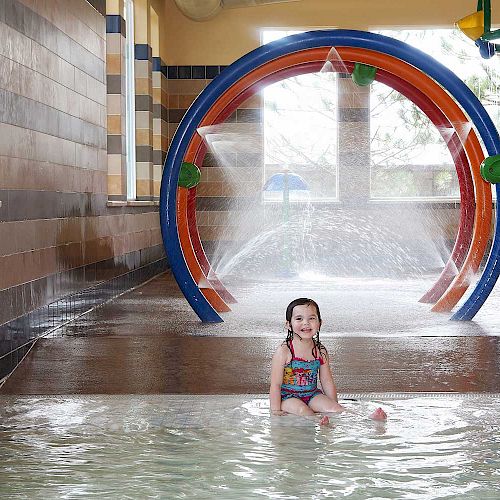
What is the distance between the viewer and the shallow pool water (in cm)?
318

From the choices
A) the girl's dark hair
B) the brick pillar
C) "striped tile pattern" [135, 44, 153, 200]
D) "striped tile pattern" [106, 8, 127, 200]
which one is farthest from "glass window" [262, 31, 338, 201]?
the girl's dark hair

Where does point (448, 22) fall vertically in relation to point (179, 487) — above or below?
above

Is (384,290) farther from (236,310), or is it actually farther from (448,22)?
(448,22)

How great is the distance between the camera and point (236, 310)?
7914 mm

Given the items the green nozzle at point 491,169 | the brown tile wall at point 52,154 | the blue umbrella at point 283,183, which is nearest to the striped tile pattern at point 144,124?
the blue umbrella at point 283,183

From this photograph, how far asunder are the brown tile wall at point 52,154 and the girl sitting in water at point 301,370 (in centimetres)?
177

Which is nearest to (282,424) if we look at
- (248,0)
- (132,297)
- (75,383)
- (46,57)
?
(75,383)

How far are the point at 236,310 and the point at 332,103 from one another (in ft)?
Answer: 21.1

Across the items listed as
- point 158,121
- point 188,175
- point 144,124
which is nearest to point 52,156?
point 188,175

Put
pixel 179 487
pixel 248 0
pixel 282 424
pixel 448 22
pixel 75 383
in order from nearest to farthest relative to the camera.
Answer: pixel 179 487 < pixel 282 424 < pixel 75 383 < pixel 248 0 < pixel 448 22

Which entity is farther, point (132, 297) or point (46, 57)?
point (132, 297)

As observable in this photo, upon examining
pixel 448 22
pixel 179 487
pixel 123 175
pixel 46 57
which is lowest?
pixel 179 487

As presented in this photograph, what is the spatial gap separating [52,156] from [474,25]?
13.1ft

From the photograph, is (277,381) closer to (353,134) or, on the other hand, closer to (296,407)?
(296,407)
